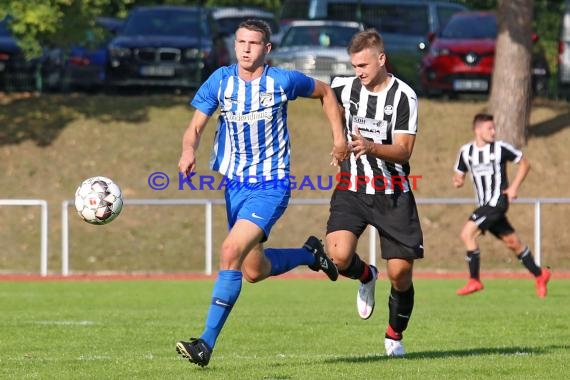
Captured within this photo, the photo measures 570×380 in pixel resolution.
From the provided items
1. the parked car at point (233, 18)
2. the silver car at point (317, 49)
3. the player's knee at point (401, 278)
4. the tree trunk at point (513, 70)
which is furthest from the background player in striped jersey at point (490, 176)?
the parked car at point (233, 18)

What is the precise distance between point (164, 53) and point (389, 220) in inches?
734

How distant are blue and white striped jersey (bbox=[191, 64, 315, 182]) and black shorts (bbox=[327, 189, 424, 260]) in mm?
822

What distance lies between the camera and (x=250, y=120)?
28.4 ft

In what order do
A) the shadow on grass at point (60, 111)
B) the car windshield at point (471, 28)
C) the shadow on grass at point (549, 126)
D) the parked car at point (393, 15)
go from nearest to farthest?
the shadow on grass at point (60, 111) < the shadow on grass at point (549, 126) < the car windshield at point (471, 28) < the parked car at point (393, 15)

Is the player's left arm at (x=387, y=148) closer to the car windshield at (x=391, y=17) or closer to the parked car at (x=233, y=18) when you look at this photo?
the parked car at (x=233, y=18)

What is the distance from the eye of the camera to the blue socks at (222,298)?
323 inches

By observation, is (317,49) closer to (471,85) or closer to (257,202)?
(471,85)

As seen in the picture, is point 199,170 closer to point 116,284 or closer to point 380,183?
point 116,284

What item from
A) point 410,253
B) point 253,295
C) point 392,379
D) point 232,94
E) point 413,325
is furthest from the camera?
point 253,295

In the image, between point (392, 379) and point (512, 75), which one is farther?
point (512, 75)

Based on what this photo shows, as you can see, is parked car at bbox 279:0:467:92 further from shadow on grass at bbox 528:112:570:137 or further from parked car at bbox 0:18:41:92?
parked car at bbox 0:18:41:92

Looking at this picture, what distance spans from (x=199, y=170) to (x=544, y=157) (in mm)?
6296

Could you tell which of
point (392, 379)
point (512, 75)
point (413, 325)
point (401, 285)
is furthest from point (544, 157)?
point (392, 379)

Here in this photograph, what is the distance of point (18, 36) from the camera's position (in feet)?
82.3
